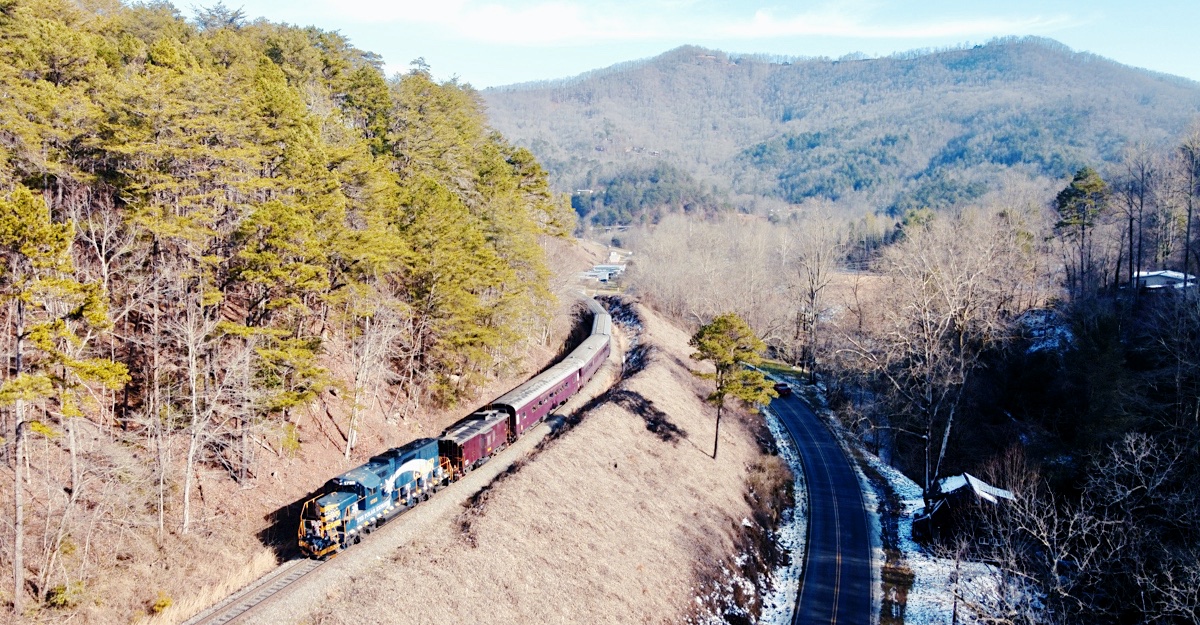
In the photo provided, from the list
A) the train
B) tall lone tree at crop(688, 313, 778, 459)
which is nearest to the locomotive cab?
the train

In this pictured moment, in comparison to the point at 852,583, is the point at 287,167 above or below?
above

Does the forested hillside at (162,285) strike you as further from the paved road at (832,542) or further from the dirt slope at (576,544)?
the paved road at (832,542)

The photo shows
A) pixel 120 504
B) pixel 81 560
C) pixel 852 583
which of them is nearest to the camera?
pixel 81 560

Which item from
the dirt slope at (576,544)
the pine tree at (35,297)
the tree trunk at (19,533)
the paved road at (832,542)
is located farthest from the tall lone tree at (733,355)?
the tree trunk at (19,533)

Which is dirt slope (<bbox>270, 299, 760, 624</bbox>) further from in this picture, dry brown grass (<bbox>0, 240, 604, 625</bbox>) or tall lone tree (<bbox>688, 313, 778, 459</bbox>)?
tall lone tree (<bbox>688, 313, 778, 459</bbox>)

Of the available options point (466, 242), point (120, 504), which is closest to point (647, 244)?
point (466, 242)

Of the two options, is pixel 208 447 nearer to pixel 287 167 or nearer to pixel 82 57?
pixel 287 167
